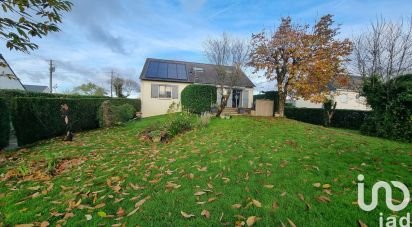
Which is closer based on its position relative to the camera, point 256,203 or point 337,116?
point 256,203

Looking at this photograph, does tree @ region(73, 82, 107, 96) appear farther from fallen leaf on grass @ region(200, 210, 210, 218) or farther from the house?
fallen leaf on grass @ region(200, 210, 210, 218)

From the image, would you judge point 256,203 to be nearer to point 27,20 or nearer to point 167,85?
point 27,20

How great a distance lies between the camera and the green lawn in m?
3.10

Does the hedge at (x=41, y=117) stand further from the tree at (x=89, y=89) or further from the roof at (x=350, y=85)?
the tree at (x=89, y=89)

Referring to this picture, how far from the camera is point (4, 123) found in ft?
27.4

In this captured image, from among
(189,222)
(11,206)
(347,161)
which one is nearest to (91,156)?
(11,206)

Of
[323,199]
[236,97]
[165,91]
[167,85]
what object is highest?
[167,85]

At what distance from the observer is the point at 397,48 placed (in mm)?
14016

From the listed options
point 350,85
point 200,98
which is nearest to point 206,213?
point 200,98

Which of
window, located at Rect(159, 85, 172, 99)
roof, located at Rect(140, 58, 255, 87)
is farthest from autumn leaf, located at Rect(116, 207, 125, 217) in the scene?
window, located at Rect(159, 85, 172, 99)

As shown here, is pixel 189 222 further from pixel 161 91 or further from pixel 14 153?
pixel 161 91

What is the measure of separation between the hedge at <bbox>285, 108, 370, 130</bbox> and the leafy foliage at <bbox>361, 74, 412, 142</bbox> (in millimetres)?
5537

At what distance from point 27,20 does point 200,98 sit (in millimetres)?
14416

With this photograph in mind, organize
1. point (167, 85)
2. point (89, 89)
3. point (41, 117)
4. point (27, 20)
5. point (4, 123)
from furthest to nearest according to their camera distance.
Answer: point (89, 89) → point (167, 85) → point (41, 117) → point (4, 123) → point (27, 20)
